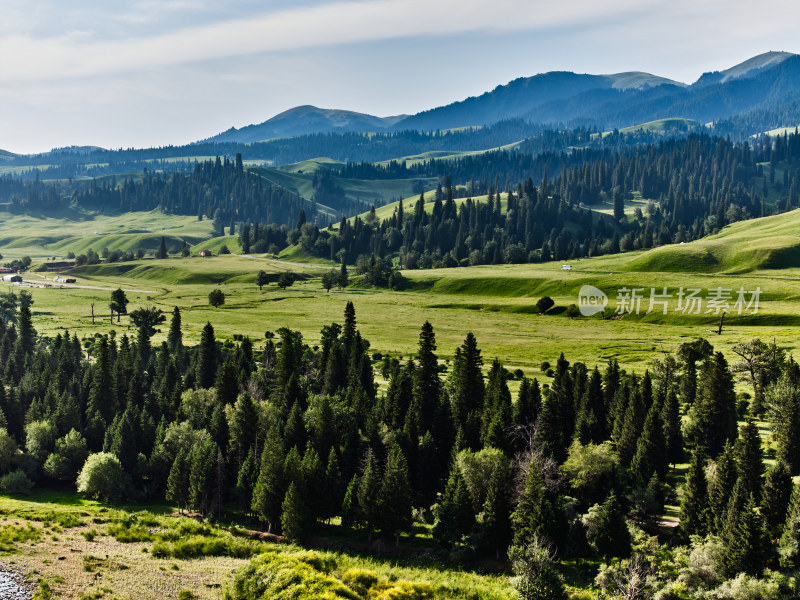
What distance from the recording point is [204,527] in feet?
227

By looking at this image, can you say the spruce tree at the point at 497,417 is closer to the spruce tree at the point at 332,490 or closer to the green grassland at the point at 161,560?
the spruce tree at the point at 332,490

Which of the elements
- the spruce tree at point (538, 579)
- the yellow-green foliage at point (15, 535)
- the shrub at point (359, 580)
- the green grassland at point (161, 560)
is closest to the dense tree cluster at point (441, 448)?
the spruce tree at point (538, 579)

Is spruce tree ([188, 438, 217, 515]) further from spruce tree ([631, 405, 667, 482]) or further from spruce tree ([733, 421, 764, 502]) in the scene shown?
spruce tree ([733, 421, 764, 502])

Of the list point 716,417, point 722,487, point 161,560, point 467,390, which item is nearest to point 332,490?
point 161,560

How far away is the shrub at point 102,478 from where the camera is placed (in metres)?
81.2

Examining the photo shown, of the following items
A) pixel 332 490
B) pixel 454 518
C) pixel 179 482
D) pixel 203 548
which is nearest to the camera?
pixel 203 548

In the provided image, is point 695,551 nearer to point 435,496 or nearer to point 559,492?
point 559,492

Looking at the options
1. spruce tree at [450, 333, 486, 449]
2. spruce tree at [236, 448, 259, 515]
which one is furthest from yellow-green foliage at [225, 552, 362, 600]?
spruce tree at [450, 333, 486, 449]

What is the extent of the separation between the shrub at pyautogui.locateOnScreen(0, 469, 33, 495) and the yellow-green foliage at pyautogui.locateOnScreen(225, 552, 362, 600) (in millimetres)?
52961

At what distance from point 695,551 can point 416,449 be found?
128 ft

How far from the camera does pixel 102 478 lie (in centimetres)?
8138

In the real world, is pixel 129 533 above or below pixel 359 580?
below

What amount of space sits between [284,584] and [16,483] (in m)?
58.8

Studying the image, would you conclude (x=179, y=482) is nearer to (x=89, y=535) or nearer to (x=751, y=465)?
(x=89, y=535)
